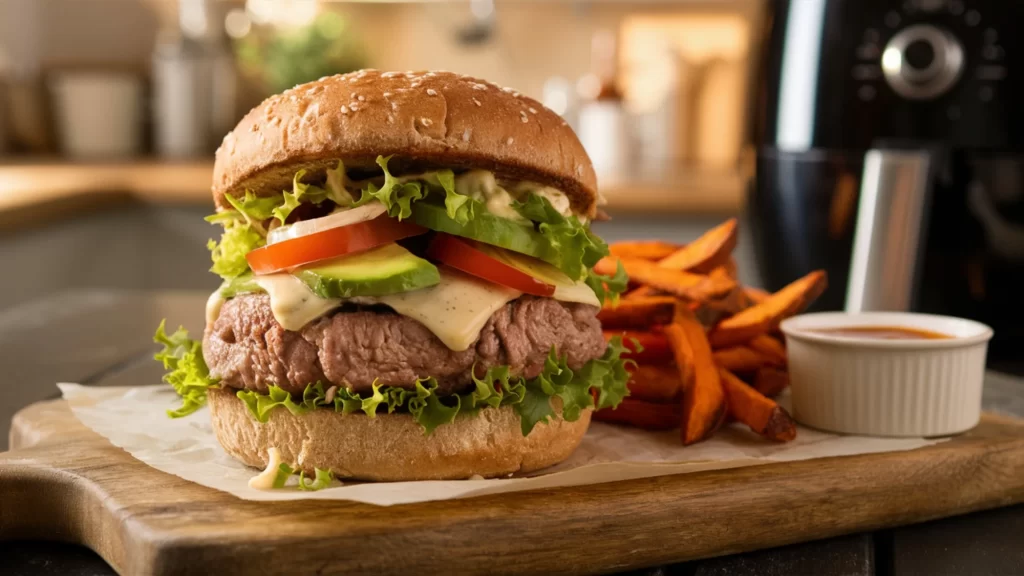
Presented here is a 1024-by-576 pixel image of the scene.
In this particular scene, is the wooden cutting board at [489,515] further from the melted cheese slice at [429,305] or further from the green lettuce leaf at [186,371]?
the melted cheese slice at [429,305]

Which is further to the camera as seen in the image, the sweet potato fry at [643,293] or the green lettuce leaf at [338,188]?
the sweet potato fry at [643,293]

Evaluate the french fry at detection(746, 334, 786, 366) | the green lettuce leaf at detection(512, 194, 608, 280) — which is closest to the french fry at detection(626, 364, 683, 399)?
the french fry at detection(746, 334, 786, 366)

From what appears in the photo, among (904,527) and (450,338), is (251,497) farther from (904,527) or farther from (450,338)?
(904,527)

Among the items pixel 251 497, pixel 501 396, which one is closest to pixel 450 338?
pixel 501 396

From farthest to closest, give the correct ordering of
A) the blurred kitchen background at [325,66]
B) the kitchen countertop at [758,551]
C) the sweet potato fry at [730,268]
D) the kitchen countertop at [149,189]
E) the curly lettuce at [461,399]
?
the blurred kitchen background at [325,66]
the kitchen countertop at [149,189]
the sweet potato fry at [730,268]
the curly lettuce at [461,399]
the kitchen countertop at [758,551]

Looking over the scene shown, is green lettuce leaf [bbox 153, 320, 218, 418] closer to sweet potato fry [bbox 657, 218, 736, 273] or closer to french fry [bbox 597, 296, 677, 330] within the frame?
french fry [bbox 597, 296, 677, 330]

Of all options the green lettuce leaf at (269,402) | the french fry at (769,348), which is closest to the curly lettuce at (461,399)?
the green lettuce leaf at (269,402)
